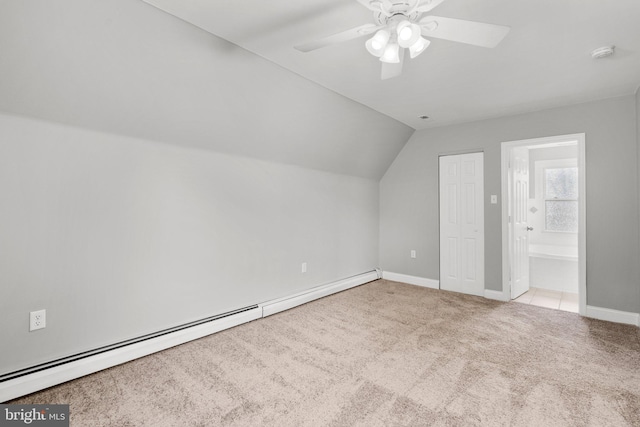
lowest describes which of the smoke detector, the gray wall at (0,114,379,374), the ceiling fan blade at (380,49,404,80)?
the gray wall at (0,114,379,374)

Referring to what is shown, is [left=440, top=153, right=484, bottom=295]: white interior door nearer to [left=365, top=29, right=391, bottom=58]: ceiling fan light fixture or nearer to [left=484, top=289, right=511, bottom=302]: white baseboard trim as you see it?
[left=484, top=289, right=511, bottom=302]: white baseboard trim

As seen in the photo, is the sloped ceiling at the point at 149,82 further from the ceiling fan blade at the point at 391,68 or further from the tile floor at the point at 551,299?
the tile floor at the point at 551,299

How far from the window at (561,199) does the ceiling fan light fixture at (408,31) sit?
5652mm

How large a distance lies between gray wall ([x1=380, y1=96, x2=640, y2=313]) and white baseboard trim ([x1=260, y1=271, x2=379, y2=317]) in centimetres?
63

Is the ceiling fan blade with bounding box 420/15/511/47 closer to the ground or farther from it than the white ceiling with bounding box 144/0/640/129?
closer to the ground

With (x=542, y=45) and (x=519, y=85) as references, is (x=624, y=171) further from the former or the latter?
(x=542, y=45)

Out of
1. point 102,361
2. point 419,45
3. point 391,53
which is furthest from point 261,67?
point 102,361

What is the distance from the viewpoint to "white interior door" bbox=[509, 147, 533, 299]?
13.4ft

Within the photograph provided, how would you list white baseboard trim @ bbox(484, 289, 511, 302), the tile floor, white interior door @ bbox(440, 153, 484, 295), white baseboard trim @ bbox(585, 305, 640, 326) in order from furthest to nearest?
1. white interior door @ bbox(440, 153, 484, 295)
2. white baseboard trim @ bbox(484, 289, 511, 302)
3. the tile floor
4. white baseboard trim @ bbox(585, 305, 640, 326)

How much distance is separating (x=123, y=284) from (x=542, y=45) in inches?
148

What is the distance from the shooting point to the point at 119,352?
2326 mm

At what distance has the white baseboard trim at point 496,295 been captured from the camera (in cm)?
404

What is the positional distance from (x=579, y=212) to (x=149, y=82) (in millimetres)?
4591

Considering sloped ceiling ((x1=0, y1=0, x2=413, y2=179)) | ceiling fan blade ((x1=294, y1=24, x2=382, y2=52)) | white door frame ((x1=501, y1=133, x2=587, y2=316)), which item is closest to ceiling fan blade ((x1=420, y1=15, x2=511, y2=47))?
ceiling fan blade ((x1=294, y1=24, x2=382, y2=52))
